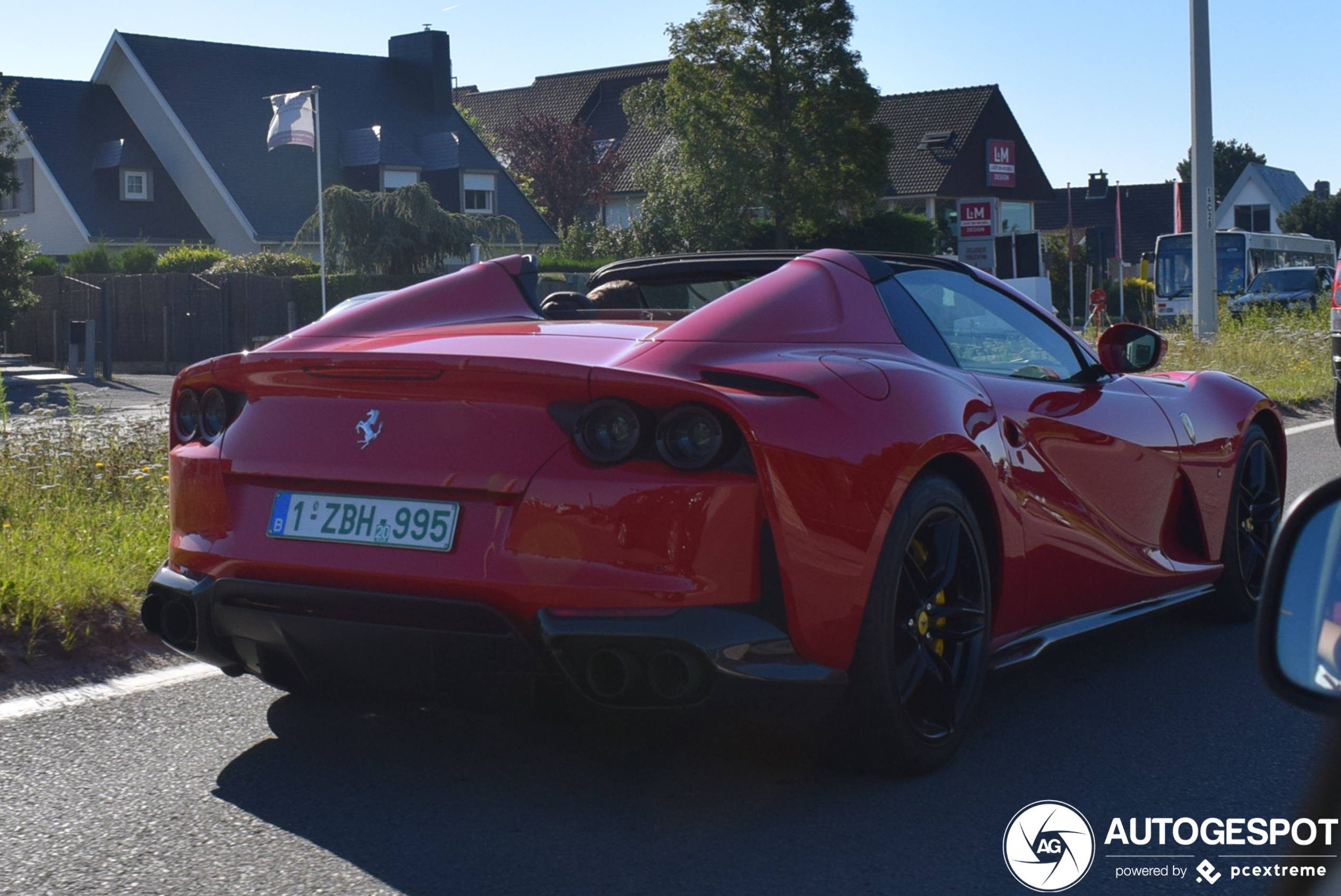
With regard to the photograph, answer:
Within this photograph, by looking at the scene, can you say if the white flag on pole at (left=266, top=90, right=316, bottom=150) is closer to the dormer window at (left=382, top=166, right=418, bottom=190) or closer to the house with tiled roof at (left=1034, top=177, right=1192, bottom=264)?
the dormer window at (left=382, top=166, right=418, bottom=190)

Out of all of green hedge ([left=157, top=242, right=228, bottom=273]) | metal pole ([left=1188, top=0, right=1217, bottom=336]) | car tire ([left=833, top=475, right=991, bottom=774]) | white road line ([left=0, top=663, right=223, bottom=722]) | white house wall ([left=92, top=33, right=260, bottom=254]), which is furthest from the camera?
white house wall ([left=92, top=33, right=260, bottom=254])

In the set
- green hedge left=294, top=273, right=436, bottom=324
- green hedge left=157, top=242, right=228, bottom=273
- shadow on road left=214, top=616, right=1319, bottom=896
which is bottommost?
shadow on road left=214, top=616, right=1319, bottom=896

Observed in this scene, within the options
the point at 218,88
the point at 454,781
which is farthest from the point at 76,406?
the point at 218,88

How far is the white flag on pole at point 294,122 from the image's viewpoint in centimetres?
3522

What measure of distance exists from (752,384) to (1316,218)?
9398 centimetres

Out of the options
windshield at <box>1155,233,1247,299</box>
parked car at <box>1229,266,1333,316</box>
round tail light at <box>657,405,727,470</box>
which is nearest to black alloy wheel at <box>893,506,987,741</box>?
round tail light at <box>657,405,727,470</box>

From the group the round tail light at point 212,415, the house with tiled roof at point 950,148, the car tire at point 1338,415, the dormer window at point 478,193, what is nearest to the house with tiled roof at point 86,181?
the dormer window at point 478,193

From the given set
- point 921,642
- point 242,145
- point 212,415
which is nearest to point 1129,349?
point 921,642

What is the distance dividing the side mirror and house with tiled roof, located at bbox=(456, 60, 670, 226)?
56.0 m

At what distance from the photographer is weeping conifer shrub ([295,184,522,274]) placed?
124 feet

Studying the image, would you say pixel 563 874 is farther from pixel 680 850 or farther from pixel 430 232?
pixel 430 232

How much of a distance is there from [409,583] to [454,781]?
2.08 feet

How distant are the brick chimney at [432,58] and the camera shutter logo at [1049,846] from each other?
179 ft

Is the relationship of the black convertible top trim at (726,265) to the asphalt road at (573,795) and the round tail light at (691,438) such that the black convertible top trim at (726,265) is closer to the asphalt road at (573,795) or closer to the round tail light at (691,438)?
the round tail light at (691,438)
